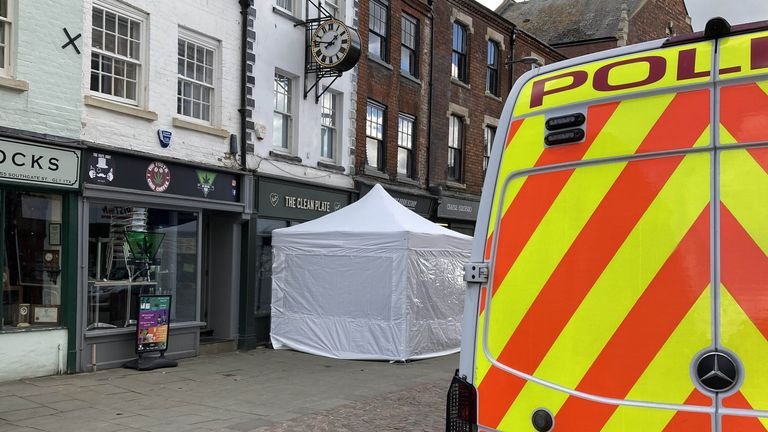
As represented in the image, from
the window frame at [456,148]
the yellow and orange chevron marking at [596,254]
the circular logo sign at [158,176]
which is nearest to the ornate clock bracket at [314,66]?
the circular logo sign at [158,176]

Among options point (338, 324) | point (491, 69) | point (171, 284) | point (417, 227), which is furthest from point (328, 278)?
point (491, 69)

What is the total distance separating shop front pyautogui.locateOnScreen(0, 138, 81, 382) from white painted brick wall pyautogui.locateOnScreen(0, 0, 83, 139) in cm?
35

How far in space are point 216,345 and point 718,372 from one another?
424 inches

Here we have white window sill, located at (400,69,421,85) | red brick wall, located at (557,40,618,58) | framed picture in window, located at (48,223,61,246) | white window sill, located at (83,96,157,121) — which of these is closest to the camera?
framed picture in window, located at (48,223,61,246)

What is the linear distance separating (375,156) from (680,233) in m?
14.1

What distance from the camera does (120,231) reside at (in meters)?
10.5

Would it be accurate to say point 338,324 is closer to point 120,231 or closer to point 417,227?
point 417,227

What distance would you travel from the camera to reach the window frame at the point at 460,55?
19.1m

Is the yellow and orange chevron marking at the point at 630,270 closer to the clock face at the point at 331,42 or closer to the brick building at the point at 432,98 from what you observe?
the clock face at the point at 331,42

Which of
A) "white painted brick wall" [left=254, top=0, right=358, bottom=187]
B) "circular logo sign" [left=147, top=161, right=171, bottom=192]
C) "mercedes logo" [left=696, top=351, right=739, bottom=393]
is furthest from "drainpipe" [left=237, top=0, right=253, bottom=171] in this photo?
"mercedes logo" [left=696, top=351, right=739, bottom=393]

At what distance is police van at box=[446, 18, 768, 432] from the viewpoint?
216cm

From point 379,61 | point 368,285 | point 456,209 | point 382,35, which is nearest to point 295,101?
point 379,61

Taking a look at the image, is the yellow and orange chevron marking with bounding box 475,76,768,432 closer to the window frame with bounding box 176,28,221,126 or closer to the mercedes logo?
the mercedes logo

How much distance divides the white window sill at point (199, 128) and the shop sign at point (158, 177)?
2.17ft
